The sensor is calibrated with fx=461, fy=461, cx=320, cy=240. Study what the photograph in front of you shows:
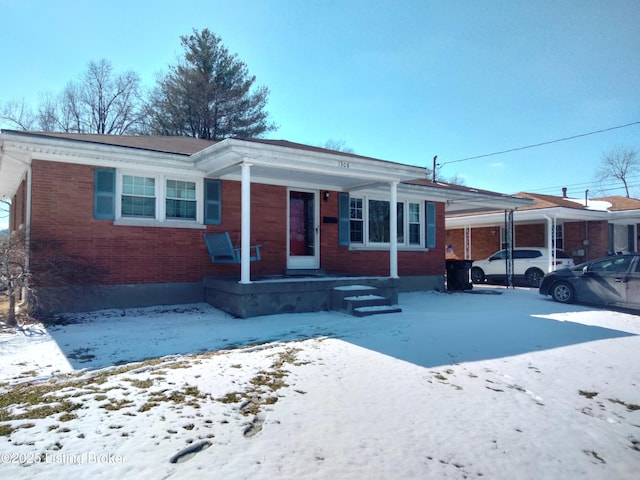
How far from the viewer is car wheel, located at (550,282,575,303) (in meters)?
11.3

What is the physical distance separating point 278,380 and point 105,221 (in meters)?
6.15

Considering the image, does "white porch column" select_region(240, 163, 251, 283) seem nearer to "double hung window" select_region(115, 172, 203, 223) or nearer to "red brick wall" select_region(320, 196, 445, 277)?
"double hung window" select_region(115, 172, 203, 223)

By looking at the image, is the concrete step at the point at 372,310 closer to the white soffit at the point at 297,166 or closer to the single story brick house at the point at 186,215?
the single story brick house at the point at 186,215

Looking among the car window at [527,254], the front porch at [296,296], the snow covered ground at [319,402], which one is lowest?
the snow covered ground at [319,402]

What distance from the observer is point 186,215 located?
10.3m

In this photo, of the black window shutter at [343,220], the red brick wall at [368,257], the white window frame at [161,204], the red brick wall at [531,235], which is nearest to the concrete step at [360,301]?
the red brick wall at [368,257]

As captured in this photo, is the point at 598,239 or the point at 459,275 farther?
the point at 598,239

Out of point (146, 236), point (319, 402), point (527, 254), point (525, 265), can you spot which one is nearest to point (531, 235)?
point (527, 254)

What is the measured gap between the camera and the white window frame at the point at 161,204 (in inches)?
372

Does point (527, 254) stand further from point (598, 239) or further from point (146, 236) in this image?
point (146, 236)

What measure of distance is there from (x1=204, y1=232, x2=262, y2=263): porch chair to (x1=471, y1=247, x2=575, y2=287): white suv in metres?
11.6

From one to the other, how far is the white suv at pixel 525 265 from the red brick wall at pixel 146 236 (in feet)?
26.0

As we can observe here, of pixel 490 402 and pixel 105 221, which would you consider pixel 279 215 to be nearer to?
pixel 105 221

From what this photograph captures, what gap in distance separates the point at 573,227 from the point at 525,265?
15.8ft
